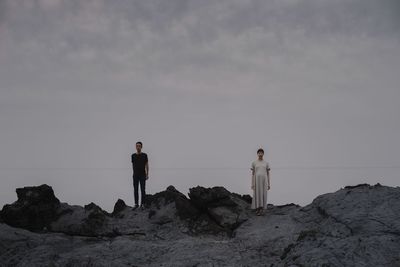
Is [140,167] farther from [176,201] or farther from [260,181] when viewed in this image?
[260,181]

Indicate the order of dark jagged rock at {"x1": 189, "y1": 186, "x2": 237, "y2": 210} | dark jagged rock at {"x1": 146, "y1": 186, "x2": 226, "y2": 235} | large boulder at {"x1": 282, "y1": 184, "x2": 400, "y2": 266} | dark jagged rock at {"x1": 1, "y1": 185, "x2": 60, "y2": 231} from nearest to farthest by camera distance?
large boulder at {"x1": 282, "y1": 184, "x2": 400, "y2": 266}, dark jagged rock at {"x1": 146, "y1": 186, "x2": 226, "y2": 235}, dark jagged rock at {"x1": 1, "y1": 185, "x2": 60, "y2": 231}, dark jagged rock at {"x1": 189, "y1": 186, "x2": 237, "y2": 210}

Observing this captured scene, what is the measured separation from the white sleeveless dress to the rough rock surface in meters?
0.60

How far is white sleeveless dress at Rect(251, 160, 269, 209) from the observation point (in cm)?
1398

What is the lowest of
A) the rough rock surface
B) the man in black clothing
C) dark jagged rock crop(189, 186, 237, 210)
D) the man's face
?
the rough rock surface

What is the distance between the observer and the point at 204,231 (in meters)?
12.9

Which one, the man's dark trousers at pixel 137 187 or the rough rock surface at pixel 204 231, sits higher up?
the man's dark trousers at pixel 137 187

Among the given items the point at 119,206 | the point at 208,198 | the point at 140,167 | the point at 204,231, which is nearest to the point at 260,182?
the point at 208,198

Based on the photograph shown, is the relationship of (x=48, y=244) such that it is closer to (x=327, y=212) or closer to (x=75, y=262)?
(x=75, y=262)

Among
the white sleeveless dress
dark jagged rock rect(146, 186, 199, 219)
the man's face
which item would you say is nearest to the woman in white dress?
the white sleeveless dress

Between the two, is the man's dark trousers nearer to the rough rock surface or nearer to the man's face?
the rough rock surface

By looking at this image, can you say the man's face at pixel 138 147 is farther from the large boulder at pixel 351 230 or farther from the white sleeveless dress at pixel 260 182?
the large boulder at pixel 351 230

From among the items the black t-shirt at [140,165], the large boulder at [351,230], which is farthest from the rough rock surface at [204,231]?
the black t-shirt at [140,165]

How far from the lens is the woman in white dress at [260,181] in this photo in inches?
551

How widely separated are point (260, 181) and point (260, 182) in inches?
1.5
